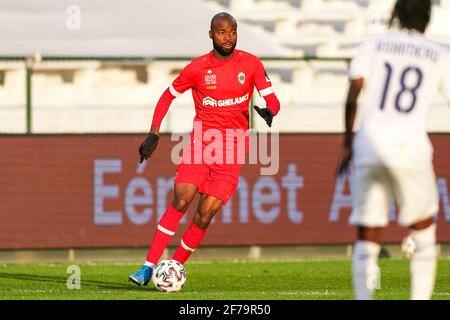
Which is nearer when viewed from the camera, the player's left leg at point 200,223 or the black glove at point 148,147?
the black glove at point 148,147

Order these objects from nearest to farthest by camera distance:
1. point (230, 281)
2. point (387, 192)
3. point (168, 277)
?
point (387, 192), point (168, 277), point (230, 281)

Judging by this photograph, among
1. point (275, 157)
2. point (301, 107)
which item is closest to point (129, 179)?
point (275, 157)

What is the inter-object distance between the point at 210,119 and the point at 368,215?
3.91 m

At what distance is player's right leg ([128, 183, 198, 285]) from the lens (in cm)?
1219

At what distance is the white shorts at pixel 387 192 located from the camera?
340 inches

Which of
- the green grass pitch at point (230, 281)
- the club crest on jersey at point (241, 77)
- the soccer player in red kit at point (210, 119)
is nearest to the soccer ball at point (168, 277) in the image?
the green grass pitch at point (230, 281)

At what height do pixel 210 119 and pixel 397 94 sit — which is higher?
pixel 397 94

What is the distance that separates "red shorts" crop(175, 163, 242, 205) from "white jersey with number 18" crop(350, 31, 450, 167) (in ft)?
12.2

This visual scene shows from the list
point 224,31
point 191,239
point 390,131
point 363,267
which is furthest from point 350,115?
point 191,239

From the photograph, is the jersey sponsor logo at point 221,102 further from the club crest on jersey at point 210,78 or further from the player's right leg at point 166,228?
the player's right leg at point 166,228

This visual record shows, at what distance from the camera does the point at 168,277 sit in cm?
1187

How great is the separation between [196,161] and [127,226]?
5.21 metres

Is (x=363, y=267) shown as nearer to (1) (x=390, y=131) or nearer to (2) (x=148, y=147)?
(1) (x=390, y=131)

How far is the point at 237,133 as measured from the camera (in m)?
12.5
